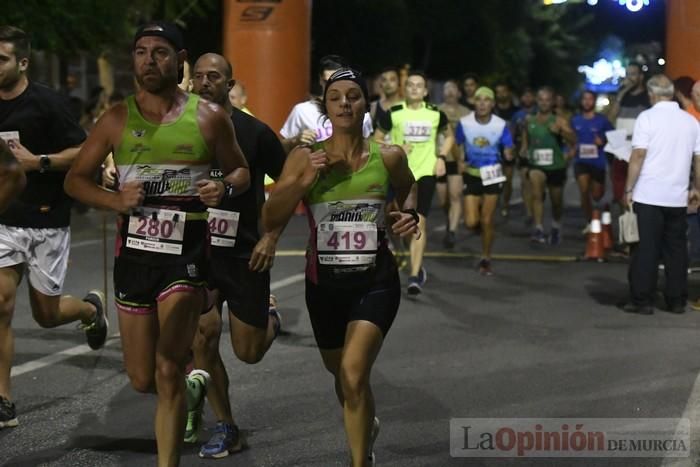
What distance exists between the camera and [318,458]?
22.3 feet

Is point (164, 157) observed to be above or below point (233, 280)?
above

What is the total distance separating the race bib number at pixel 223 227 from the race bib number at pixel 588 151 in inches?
423

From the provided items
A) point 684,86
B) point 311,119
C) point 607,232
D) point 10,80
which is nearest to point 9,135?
point 10,80

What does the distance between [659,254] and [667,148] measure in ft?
3.12

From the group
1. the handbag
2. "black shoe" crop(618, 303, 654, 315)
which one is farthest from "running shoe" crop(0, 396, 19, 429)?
the handbag

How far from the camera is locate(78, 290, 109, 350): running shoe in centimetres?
910

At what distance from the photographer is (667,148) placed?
453 inches

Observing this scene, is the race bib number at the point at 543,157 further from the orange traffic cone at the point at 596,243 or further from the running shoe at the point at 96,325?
the running shoe at the point at 96,325

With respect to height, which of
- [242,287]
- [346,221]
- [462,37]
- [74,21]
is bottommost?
[242,287]

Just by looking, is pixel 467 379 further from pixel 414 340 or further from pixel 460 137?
pixel 460 137

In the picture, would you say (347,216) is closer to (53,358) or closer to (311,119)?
(53,358)

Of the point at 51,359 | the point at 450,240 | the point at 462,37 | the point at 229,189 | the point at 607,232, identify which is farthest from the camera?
the point at 462,37

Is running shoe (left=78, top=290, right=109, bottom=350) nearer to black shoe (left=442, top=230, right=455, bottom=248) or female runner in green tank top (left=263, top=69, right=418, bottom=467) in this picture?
female runner in green tank top (left=263, top=69, right=418, bottom=467)

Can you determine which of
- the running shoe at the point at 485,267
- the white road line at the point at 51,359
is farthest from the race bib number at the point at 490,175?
the white road line at the point at 51,359
